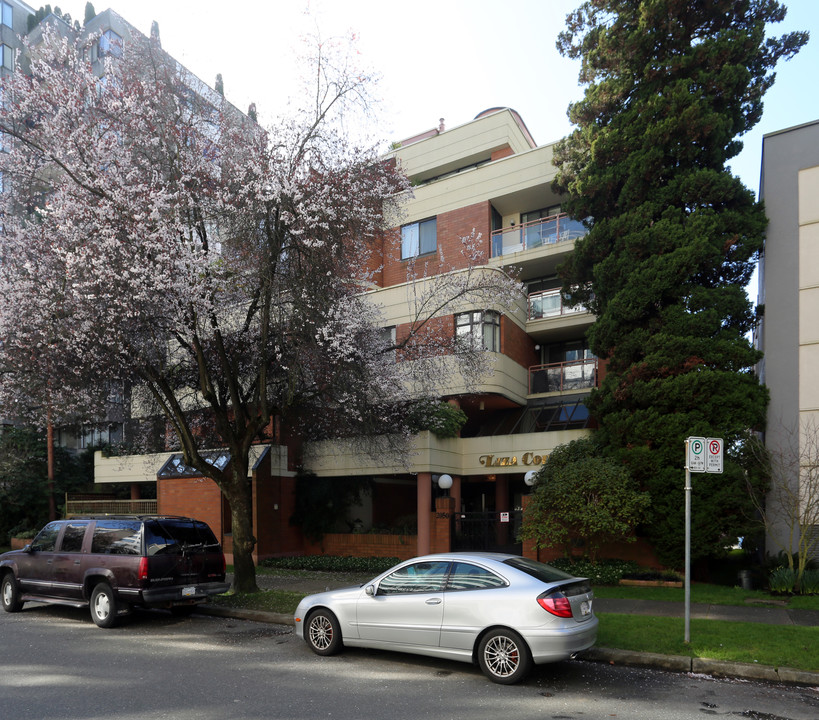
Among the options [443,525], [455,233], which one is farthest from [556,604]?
[455,233]

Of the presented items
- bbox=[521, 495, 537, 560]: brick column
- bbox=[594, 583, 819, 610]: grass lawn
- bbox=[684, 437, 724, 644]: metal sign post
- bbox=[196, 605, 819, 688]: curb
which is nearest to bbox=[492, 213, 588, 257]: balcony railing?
bbox=[521, 495, 537, 560]: brick column

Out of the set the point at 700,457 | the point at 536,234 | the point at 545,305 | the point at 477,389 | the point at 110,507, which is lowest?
the point at 110,507

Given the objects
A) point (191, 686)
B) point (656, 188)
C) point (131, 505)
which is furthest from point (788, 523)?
point (131, 505)

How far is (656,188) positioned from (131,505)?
66.6ft

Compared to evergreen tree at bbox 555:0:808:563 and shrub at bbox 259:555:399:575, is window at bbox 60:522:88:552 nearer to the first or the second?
shrub at bbox 259:555:399:575

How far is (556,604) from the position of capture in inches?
276

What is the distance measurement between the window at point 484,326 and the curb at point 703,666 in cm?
1156

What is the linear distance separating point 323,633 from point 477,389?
10.6 metres

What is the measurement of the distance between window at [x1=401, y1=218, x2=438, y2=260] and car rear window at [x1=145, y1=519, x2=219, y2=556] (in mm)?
14554

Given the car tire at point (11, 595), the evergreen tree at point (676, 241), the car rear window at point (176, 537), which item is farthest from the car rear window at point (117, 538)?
the evergreen tree at point (676, 241)

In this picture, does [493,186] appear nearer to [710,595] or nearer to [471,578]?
[710,595]

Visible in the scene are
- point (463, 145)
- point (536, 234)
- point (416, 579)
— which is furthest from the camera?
point (463, 145)

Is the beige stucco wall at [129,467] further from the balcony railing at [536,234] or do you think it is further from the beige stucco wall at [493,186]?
the balcony railing at [536,234]

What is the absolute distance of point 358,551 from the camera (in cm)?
1917
